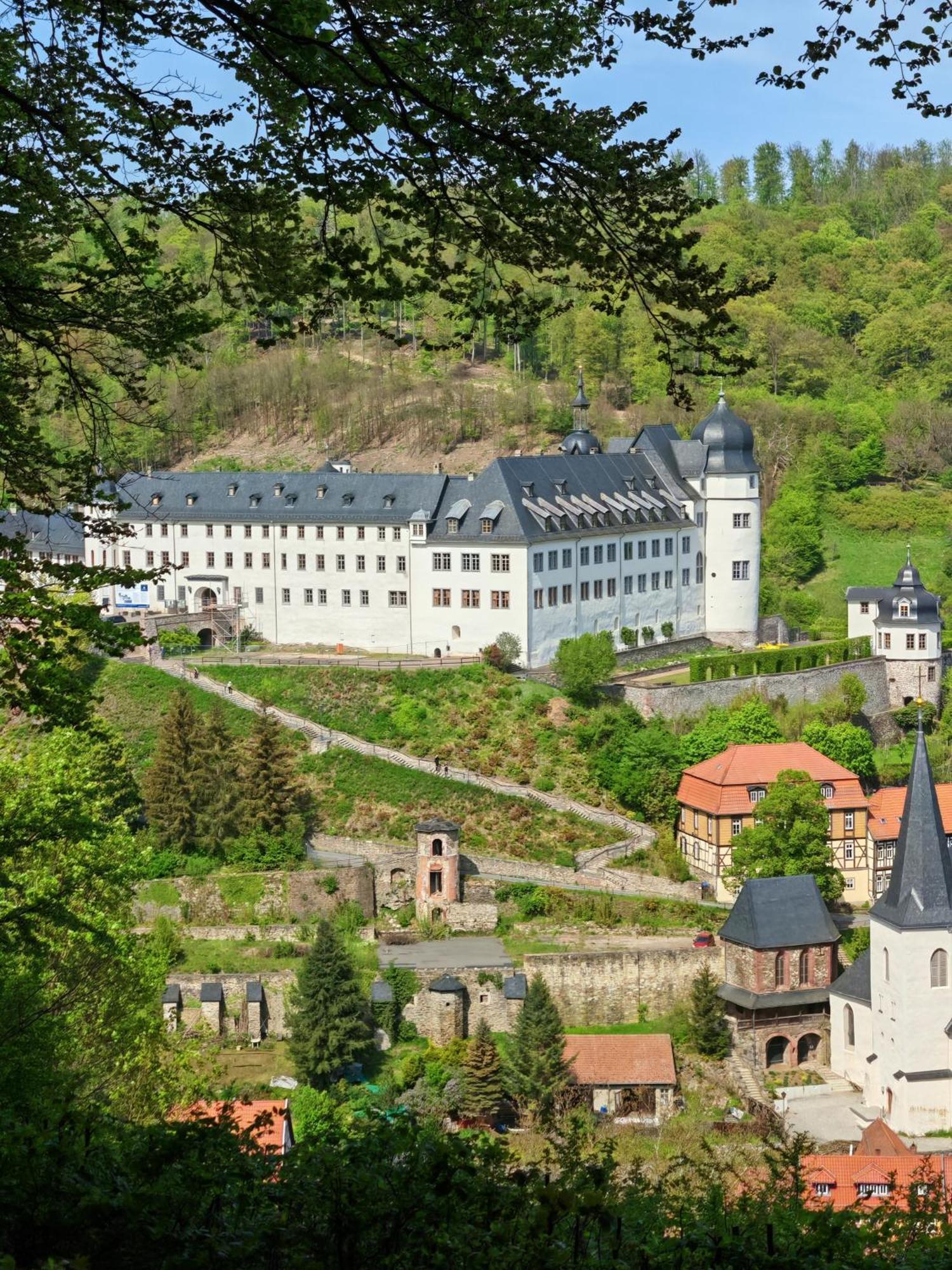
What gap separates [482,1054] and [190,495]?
26.6 metres

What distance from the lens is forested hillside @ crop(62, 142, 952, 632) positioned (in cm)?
7475

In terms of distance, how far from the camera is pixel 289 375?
86812 mm

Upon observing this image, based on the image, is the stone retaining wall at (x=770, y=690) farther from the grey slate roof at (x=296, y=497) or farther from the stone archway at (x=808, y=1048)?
the stone archway at (x=808, y=1048)

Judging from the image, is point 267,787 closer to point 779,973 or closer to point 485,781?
point 485,781

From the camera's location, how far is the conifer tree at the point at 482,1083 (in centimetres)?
3519

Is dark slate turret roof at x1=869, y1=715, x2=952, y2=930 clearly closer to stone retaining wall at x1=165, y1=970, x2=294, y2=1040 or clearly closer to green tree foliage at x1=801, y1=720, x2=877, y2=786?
green tree foliage at x1=801, y1=720, x2=877, y2=786

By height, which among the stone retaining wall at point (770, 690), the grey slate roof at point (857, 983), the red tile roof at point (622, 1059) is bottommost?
the red tile roof at point (622, 1059)

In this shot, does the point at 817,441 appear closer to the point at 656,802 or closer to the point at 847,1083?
the point at 656,802

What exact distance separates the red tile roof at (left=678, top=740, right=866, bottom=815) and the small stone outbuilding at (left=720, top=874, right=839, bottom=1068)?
4.15 metres

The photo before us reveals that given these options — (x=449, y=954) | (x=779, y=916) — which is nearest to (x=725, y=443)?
(x=779, y=916)

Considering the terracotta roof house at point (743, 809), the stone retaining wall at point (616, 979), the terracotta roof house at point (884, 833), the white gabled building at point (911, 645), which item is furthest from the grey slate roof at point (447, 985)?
the white gabled building at point (911, 645)

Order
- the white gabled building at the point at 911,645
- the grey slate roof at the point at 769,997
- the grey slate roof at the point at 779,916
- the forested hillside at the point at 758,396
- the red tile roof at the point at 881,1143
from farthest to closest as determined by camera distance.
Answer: the forested hillside at the point at 758,396 < the white gabled building at the point at 911,645 < the grey slate roof at the point at 779,916 < the grey slate roof at the point at 769,997 < the red tile roof at the point at 881,1143

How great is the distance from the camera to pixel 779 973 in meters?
40.4

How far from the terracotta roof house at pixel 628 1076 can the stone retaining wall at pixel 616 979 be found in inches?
88.1
